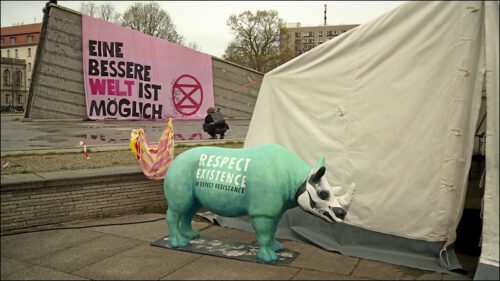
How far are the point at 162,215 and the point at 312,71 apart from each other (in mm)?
3492

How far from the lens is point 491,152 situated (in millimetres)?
4285

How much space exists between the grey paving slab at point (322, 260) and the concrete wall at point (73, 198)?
3048 mm

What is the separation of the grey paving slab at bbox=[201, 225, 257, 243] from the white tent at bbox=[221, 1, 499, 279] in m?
0.53

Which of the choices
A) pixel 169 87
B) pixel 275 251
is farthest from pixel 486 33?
pixel 169 87

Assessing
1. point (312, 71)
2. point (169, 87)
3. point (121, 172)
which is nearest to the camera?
point (312, 71)

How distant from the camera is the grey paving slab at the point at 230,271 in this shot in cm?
446

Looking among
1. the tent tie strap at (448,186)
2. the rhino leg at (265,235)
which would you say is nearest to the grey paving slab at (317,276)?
the rhino leg at (265,235)

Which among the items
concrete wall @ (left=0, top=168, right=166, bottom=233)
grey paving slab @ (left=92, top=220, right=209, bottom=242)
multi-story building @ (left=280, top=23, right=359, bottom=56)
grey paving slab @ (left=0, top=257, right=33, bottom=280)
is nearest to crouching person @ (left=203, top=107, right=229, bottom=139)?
concrete wall @ (left=0, top=168, right=166, bottom=233)

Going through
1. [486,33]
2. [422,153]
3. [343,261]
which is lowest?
[343,261]

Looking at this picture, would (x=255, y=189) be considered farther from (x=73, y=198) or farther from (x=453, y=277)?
(x=73, y=198)

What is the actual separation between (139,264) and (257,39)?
178ft

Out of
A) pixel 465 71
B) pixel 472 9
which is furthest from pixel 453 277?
pixel 472 9

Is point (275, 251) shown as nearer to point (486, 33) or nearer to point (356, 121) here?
point (356, 121)

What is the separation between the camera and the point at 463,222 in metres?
5.66
